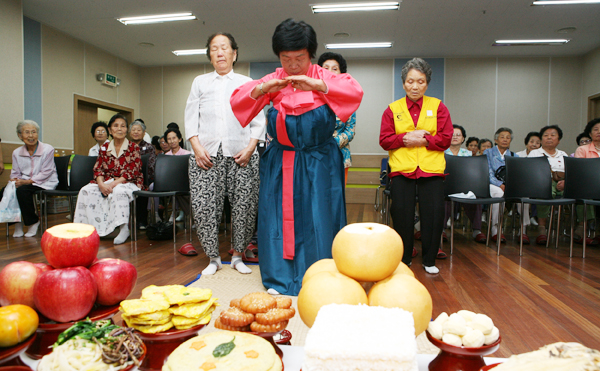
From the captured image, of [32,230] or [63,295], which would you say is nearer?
[63,295]

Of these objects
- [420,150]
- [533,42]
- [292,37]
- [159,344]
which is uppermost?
[533,42]

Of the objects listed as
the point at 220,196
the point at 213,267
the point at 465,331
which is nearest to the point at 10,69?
the point at 220,196

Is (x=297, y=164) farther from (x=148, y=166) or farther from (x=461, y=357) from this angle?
(x=148, y=166)

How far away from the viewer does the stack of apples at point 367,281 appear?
2.26 ft

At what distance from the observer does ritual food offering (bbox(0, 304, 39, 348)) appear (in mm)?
571

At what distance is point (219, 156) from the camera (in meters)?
2.56

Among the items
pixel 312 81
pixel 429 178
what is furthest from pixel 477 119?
pixel 312 81

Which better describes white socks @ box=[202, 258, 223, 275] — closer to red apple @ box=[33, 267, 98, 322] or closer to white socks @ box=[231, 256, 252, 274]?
white socks @ box=[231, 256, 252, 274]

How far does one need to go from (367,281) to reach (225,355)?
0.33 m

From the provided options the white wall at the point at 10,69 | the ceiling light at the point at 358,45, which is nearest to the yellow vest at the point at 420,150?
the ceiling light at the point at 358,45

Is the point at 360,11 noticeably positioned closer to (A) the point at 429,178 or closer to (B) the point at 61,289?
(A) the point at 429,178

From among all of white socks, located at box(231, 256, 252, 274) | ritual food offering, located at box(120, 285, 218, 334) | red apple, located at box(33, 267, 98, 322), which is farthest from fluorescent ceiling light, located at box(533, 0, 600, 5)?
red apple, located at box(33, 267, 98, 322)

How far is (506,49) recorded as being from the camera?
7.56m

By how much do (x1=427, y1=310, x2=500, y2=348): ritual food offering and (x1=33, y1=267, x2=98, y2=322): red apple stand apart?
2.04ft
